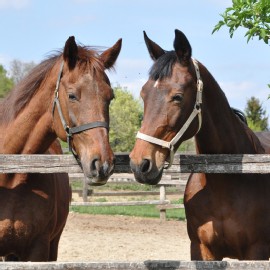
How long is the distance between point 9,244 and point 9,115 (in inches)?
44.4

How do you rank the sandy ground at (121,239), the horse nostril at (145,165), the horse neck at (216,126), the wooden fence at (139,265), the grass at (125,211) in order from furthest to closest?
the grass at (125,211) → the sandy ground at (121,239) → the horse neck at (216,126) → the horse nostril at (145,165) → the wooden fence at (139,265)

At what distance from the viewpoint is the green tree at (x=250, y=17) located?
15.2 feet

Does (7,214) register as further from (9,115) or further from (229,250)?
(229,250)

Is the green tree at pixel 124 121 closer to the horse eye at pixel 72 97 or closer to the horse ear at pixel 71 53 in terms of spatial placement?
the horse ear at pixel 71 53

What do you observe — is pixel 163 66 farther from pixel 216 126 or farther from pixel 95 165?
pixel 95 165

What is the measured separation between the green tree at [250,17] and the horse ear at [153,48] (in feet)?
1.68

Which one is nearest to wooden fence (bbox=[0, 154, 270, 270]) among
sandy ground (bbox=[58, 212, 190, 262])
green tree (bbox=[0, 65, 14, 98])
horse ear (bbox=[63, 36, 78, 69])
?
horse ear (bbox=[63, 36, 78, 69])

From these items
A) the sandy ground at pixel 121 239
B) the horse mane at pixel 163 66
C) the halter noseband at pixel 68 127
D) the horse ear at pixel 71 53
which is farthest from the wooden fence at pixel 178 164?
the sandy ground at pixel 121 239

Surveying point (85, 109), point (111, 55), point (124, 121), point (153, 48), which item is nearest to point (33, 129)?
point (85, 109)

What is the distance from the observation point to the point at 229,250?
514 cm

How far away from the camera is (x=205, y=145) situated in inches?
202

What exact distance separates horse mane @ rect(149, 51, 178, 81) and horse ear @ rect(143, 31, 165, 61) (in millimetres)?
210

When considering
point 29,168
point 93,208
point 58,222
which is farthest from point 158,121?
point 93,208

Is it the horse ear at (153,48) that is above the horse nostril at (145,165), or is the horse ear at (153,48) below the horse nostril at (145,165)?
above
